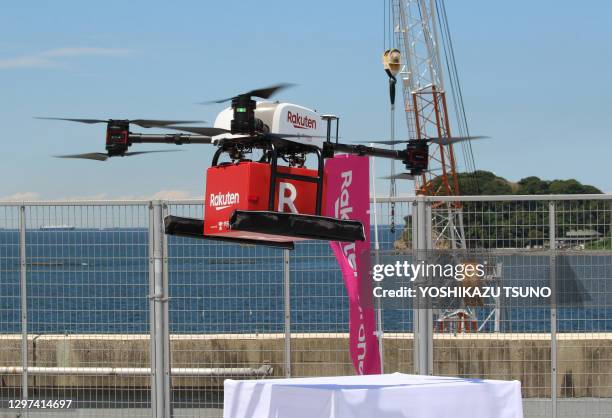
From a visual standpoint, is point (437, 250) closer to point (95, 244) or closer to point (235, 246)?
point (235, 246)

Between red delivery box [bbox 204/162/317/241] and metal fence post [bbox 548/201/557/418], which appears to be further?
metal fence post [bbox 548/201/557/418]

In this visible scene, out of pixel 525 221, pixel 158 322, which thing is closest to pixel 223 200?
pixel 158 322

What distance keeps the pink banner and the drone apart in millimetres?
1554

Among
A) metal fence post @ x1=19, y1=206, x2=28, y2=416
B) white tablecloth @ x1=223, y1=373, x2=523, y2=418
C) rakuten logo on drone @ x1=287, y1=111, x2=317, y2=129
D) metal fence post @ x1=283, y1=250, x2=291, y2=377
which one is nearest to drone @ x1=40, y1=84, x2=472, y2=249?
rakuten logo on drone @ x1=287, y1=111, x2=317, y2=129

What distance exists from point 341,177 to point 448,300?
5.02 feet

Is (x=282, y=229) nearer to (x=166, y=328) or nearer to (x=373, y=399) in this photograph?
(x=373, y=399)

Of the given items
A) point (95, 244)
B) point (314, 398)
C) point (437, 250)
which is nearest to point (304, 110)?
point (314, 398)

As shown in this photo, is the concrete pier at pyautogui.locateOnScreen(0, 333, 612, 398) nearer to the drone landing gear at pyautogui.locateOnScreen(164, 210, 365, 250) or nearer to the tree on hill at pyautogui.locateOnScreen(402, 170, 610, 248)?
the tree on hill at pyautogui.locateOnScreen(402, 170, 610, 248)

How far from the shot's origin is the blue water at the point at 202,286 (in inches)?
363

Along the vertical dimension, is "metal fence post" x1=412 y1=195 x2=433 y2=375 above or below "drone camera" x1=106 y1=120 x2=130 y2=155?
below

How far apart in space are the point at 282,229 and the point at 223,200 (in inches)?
20.3

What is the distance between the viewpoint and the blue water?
9227 millimetres

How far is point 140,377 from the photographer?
9.65 m

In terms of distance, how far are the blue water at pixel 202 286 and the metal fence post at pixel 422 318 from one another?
0.15 metres
